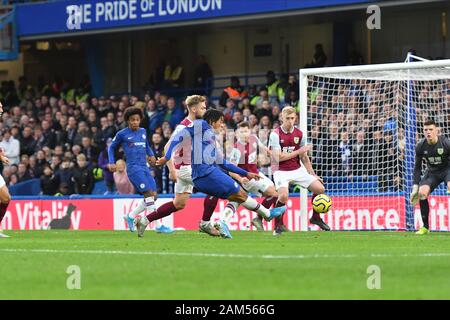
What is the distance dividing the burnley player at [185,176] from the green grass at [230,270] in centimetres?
208

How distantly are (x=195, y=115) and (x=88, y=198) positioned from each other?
928cm

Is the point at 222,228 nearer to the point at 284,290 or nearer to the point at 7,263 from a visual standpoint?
the point at 7,263

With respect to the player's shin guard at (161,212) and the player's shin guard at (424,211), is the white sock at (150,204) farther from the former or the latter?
the player's shin guard at (424,211)

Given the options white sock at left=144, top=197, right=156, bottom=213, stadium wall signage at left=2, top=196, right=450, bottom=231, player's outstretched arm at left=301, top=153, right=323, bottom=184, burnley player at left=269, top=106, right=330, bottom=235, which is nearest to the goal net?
stadium wall signage at left=2, top=196, right=450, bottom=231

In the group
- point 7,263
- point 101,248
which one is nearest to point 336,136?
point 101,248

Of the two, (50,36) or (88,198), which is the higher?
(50,36)

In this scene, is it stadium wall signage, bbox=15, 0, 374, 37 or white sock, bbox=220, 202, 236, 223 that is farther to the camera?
stadium wall signage, bbox=15, 0, 374, 37

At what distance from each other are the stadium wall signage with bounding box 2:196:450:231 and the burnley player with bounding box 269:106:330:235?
4.42 ft

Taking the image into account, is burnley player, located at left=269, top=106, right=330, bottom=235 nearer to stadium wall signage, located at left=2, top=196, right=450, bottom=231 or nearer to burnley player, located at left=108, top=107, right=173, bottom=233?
stadium wall signage, located at left=2, top=196, right=450, bottom=231

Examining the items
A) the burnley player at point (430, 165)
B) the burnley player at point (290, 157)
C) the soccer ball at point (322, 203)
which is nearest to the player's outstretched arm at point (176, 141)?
the burnley player at point (290, 157)

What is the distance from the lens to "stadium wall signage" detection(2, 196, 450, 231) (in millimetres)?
20609

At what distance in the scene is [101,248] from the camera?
1334 centimetres

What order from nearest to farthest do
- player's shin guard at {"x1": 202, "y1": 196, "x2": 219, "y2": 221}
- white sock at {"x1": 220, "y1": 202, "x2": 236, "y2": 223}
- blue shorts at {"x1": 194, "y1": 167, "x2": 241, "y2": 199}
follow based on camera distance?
blue shorts at {"x1": 194, "y1": 167, "x2": 241, "y2": 199}, white sock at {"x1": 220, "y1": 202, "x2": 236, "y2": 223}, player's shin guard at {"x1": 202, "y1": 196, "x2": 219, "y2": 221}

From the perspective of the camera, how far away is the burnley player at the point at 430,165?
1800 cm
